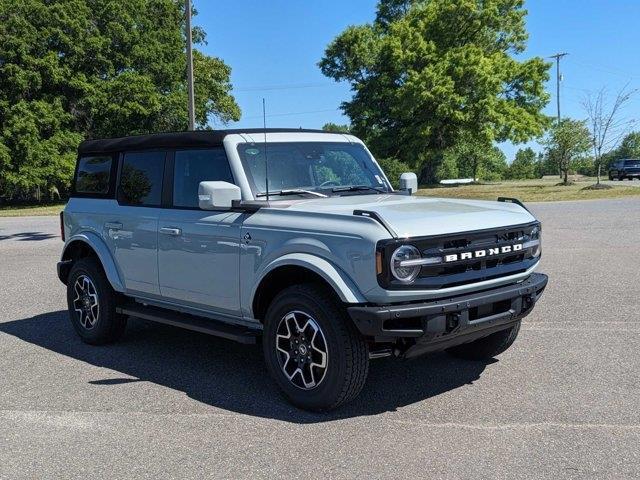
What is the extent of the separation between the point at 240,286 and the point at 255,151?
1142 mm

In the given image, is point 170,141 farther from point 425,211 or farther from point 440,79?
point 440,79

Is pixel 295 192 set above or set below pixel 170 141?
below

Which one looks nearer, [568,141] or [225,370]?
[225,370]

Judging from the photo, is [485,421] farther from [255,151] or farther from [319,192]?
[255,151]

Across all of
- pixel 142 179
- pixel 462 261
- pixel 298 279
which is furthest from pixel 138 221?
pixel 462 261

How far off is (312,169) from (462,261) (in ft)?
5.65

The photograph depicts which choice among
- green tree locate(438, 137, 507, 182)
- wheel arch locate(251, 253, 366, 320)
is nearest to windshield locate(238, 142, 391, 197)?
wheel arch locate(251, 253, 366, 320)

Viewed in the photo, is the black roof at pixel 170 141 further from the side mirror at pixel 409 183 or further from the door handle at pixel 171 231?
the side mirror at pixel 409 183

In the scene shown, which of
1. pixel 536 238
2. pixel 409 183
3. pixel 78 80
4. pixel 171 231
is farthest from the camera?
pixel 78 80

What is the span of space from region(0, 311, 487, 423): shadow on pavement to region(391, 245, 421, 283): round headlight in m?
1.03

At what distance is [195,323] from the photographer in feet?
17.0

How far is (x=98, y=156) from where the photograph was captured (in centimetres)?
654

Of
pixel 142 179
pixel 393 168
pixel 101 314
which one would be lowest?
pixel 101 314

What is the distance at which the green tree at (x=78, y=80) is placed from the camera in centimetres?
3192
